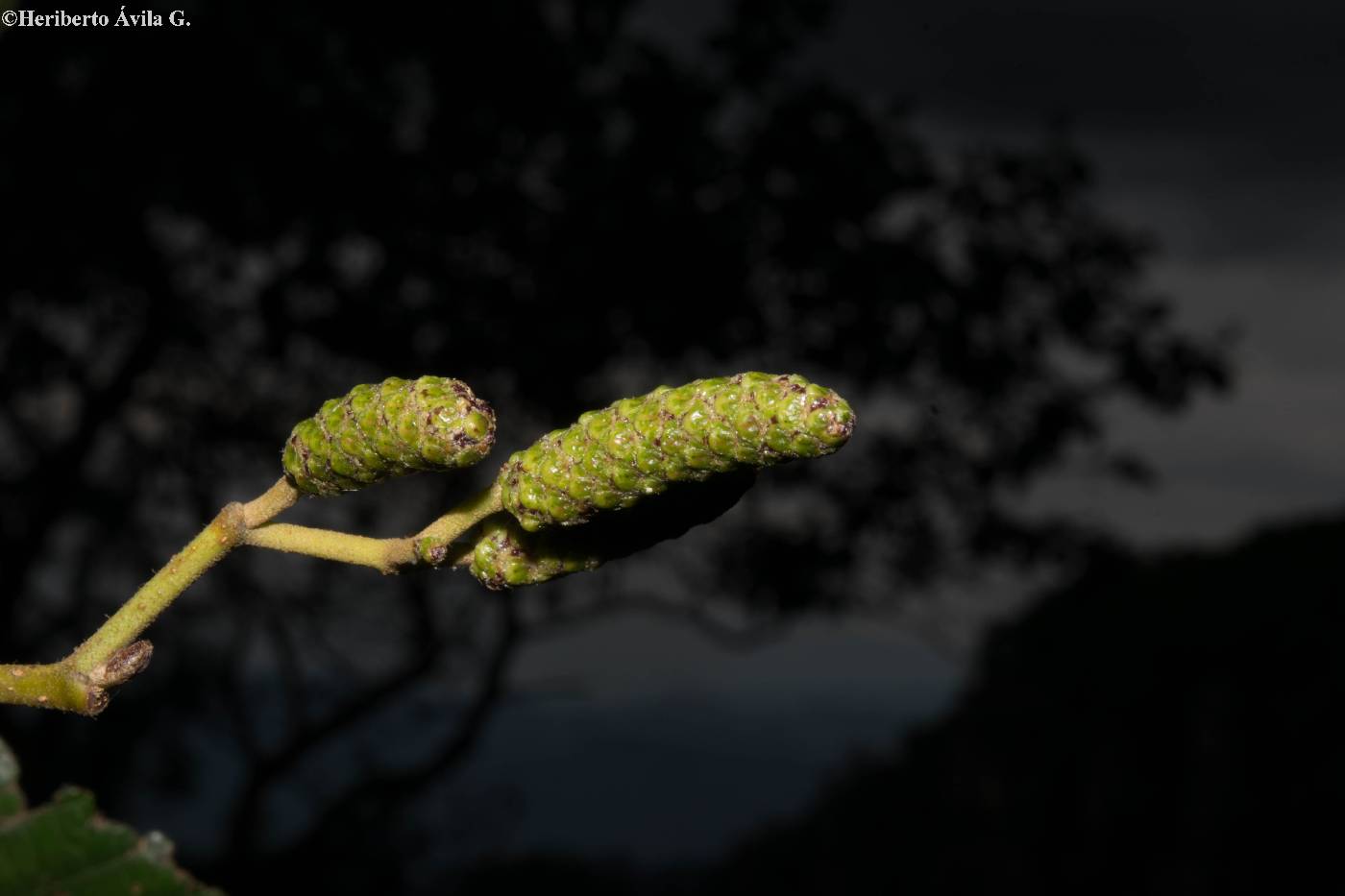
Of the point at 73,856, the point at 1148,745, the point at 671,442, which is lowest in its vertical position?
the point at 73,856

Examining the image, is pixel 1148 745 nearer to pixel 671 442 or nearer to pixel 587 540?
pixel 587 540

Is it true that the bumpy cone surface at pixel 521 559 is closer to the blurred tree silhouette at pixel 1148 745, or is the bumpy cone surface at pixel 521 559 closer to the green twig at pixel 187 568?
the green twig at pixel 187 568

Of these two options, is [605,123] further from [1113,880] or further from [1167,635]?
[1113,880]

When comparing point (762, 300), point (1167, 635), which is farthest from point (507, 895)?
point (762, 300)

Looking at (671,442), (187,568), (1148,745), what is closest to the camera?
(671,442)

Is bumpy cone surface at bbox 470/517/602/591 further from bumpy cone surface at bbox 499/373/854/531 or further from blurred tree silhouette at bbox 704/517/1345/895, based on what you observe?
blurred tree silhouette at bbox 704/517/1345/895

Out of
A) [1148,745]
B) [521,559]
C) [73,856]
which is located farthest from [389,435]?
[1148,745]
